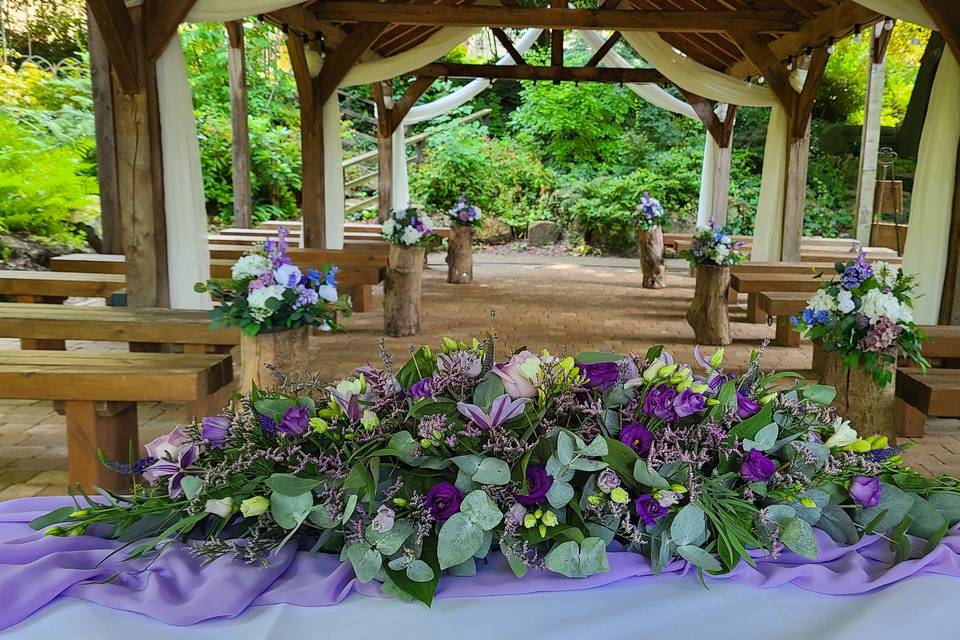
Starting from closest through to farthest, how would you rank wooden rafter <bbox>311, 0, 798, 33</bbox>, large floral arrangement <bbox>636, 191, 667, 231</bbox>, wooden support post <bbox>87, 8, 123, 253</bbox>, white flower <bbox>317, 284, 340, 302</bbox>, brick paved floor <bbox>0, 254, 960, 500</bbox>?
1. white flower <bbox>317, 284, 340, 302</bbox>
2. brick paved floor <bbox>0, 254, 960, 500</bbox>
3. wooden support post <bbox>87, 8, 123, 253</bbox>
4. wooden rafter <bbox>311, 0, 798, 33</bbox>
5. large floral arrangement <bbox>636, 191, 667, 231</bbox>

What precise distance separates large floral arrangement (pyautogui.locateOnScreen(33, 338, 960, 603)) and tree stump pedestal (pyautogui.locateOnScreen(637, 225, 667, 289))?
8.05 metres

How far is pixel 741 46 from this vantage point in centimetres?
797

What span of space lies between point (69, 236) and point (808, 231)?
1252 centimetres

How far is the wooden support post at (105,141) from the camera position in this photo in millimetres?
6184

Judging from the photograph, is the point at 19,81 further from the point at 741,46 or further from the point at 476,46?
the point at 476,46

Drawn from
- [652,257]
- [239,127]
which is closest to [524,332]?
[652,257]

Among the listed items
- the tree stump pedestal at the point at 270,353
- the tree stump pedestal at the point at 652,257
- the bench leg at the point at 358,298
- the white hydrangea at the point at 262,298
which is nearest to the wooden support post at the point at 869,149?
the tree stump pedestal at the point at 652,257

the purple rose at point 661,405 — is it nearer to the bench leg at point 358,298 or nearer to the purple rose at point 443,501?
the purple rose at point 443,501

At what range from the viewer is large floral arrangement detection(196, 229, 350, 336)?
335 cm

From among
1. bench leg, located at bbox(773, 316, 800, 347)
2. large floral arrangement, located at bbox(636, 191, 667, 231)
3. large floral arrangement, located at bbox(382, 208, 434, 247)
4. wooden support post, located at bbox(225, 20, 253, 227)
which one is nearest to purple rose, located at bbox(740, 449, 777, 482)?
large floral arrangement, located at bbox(382, 208, 434, 247)

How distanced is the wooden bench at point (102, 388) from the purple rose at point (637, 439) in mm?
2115

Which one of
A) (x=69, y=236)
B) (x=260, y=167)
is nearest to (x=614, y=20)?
(x=69, y=236)

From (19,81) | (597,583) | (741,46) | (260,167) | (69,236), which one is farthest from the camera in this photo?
(260,167)

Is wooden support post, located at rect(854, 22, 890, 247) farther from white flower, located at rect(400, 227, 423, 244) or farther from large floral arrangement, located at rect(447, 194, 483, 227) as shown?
white flower, located at rect(400, 227, 423, 244)
